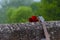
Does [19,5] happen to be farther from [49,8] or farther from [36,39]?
[36,39]

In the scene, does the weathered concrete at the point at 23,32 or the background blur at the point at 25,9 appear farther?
the background blur at the point at 25,9

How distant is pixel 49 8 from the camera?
120 inches

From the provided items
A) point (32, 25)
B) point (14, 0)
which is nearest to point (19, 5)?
point (14, 0)

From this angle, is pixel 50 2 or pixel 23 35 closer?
pixel 23 35

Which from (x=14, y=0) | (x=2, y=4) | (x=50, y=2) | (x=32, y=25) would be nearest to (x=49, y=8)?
(x=50, y=2)

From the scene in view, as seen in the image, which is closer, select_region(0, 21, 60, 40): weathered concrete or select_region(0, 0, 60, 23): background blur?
select_region(0, 21, 60, 40): weathered concrete

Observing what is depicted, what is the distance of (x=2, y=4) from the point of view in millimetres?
2480

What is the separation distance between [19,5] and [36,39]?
→ 190 cm

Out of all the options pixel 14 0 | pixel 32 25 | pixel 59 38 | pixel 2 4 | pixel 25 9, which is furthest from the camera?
pixel 25 9

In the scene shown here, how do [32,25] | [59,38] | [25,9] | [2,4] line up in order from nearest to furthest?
[59,38], [32,25], [2,4], [25,9]

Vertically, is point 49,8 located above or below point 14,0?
below

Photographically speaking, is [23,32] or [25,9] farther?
[25,9]

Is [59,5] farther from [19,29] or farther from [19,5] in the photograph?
[19,29]

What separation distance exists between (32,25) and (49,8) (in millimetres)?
2086
